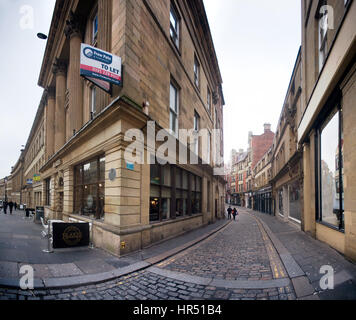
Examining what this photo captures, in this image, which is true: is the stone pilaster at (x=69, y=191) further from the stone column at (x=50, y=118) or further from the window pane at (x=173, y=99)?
the stone column at (x=50, y=118)

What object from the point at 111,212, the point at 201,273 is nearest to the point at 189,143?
the point at 111,212

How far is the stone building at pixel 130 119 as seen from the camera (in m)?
7.38

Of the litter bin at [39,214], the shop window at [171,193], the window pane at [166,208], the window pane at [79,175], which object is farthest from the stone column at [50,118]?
the window pane at [166,208]

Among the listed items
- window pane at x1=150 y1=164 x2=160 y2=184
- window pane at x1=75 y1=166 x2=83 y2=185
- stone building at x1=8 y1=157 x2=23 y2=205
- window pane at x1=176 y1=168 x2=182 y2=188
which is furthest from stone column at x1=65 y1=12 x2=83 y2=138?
stone building at x1=8 y1=157 x2=23 y2=205

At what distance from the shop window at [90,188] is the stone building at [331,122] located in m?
8.85

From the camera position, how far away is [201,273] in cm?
533

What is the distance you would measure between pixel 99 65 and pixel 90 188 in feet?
19.9

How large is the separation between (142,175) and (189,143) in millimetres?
6403

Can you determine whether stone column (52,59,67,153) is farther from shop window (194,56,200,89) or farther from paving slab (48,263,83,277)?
paving slab (48,263,83,277)

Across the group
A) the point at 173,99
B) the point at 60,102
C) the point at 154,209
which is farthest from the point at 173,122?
the point at 60,102

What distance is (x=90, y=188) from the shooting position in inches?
399
